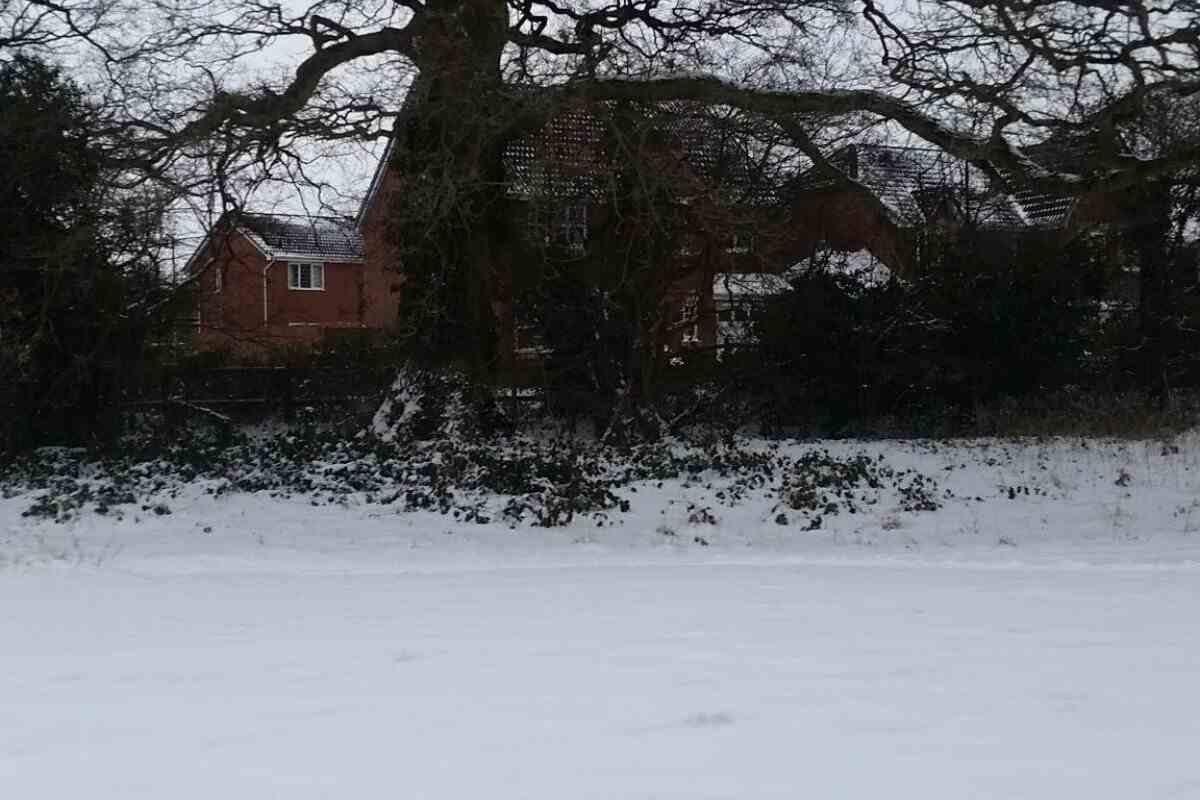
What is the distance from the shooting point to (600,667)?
5.28 meters

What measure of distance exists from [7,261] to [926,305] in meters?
12.2

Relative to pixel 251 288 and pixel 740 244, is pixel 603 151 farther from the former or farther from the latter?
pixel 251 288

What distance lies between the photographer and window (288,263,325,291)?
149ft

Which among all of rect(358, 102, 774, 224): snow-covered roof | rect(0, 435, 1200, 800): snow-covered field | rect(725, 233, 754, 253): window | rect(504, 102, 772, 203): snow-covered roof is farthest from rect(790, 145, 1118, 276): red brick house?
rect(0, 435, 1200, 800): snow-covered field

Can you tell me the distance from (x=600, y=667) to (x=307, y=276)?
140ft

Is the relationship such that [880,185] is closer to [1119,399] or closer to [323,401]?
[1119,399]

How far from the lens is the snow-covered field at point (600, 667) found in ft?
13.0

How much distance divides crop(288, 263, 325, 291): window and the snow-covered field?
3617 cm

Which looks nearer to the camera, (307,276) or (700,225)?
(700,225)

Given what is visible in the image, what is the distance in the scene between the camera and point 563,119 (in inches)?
531

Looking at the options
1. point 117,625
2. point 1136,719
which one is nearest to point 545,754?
point 1136,719

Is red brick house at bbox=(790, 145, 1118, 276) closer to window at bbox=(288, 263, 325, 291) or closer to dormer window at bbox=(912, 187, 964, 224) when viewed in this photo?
dormer window at bbox=(912, 187, 964, 224)

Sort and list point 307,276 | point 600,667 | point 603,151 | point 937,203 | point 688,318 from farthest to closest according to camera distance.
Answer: point 307,276 → point 937,203 → point 688,318 → point 603,151 → point 600,667

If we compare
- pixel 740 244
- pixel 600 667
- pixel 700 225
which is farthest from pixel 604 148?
pixel 600 667
